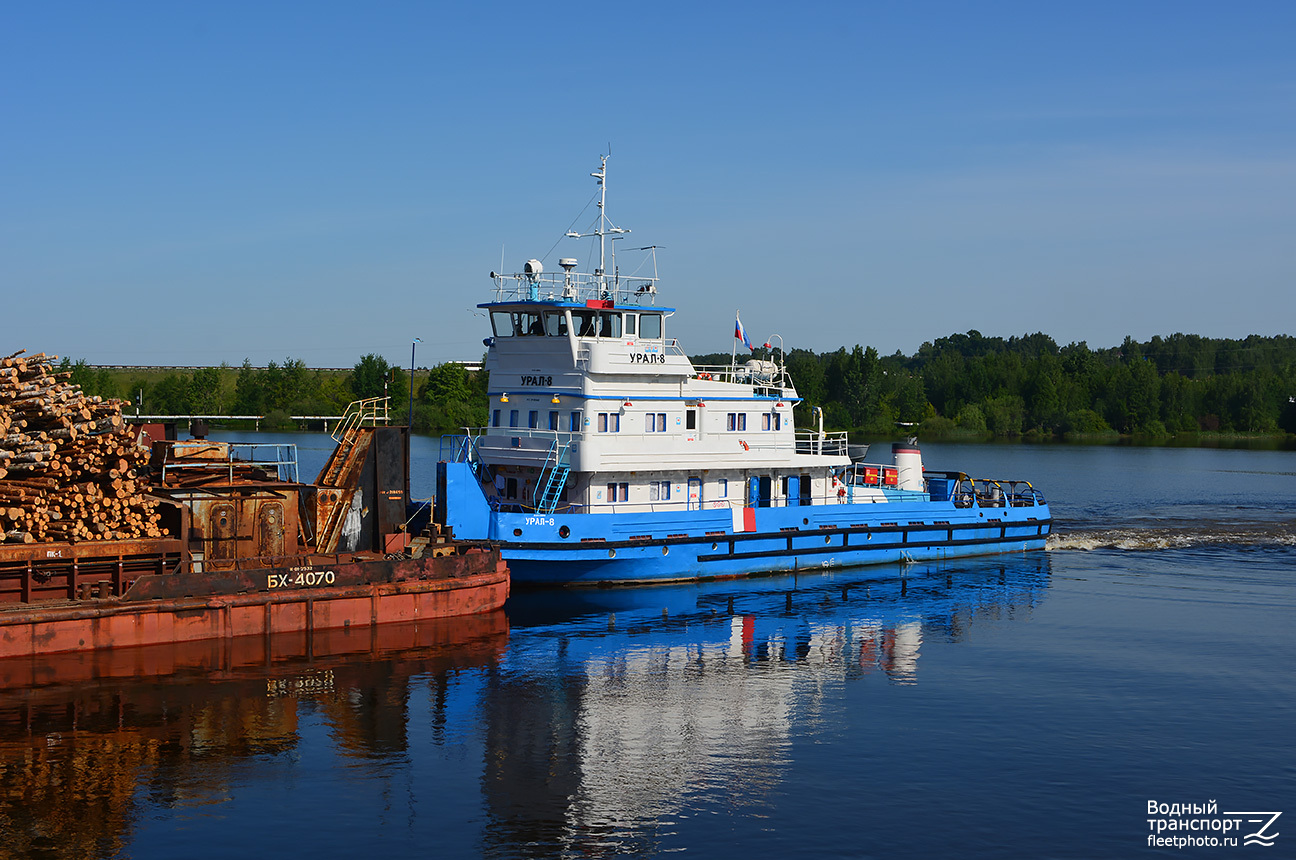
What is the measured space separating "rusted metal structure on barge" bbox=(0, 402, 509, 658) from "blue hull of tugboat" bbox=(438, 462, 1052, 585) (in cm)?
135

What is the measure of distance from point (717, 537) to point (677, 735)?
1214 centimetres

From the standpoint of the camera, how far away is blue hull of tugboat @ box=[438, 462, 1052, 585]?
1014 inches

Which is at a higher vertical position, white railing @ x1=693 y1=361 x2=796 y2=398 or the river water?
white railing @ x1=693 y1=361 x2=796 y2=398

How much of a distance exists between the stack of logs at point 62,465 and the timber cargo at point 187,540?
3cm

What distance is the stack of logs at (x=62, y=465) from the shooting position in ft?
60.6

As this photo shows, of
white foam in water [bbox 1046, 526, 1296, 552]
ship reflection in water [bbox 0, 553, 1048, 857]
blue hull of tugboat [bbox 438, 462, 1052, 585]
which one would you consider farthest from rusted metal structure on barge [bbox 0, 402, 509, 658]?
white foam in water [bbox 1046, 526, 1296, 552]

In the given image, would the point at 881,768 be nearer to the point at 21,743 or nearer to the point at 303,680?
the point at 303,680

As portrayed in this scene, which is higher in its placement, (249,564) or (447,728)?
(249,564)

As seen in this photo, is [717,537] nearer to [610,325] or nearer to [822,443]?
[822,443]

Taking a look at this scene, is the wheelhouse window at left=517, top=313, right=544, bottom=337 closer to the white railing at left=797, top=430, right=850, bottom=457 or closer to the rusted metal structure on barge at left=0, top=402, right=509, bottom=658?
the rusted metal structure on barge at left=0, top=402, right=509, bottom=658

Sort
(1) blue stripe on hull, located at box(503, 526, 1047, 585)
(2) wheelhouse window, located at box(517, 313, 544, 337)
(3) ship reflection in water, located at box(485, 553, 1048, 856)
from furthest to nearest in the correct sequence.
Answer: (2) wheelhouse window, located at box(517, 313, 544, 337) < (1) blue stripe on hull, located at box(503, 526, 1047, 585) < (3) ship reflection in water, located at box(485, 553, 1048, 856)

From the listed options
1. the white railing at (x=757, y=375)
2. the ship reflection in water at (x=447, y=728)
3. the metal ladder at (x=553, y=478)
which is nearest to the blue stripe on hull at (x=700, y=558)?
the metal ladder at (x=553, y=478)

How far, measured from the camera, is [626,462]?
1075 inches

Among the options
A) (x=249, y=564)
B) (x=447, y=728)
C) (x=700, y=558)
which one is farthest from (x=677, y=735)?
(x=700, y=558)
